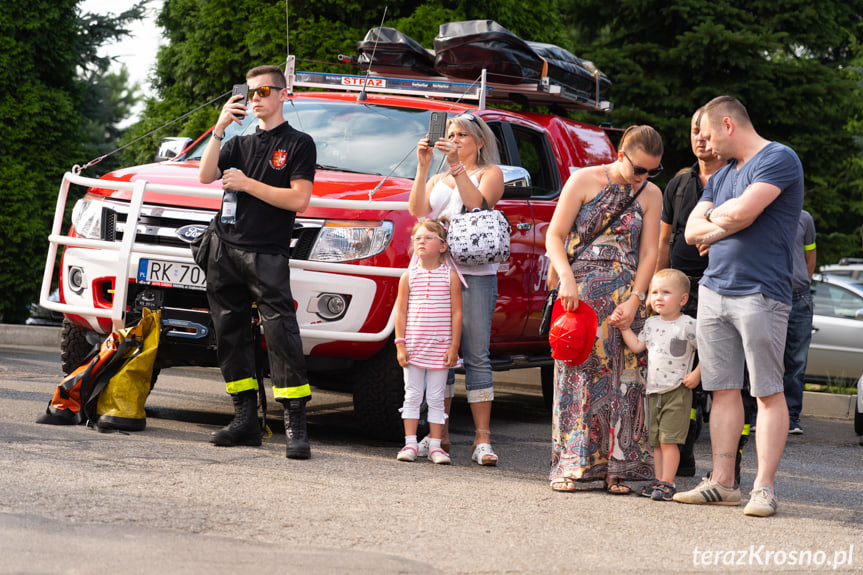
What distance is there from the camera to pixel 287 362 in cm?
589

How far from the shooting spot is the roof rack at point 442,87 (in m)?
7.78

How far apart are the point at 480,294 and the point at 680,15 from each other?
893 centimetres

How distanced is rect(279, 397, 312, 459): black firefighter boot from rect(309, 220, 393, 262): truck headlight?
2.62 feet

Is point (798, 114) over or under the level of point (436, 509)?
over

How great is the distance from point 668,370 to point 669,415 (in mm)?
220

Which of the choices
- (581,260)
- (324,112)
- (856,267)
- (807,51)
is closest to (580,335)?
(581,260)

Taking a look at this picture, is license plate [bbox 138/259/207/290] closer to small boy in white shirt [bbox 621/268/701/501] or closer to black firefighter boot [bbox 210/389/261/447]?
black firefighter boot [bbox 210/389/261/447]

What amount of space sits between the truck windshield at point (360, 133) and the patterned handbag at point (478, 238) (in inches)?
33.2

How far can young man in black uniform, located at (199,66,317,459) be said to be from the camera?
5.83 metres

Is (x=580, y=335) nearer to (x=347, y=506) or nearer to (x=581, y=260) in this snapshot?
(x=581, y=260)

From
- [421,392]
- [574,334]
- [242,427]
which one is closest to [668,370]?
[574,334]

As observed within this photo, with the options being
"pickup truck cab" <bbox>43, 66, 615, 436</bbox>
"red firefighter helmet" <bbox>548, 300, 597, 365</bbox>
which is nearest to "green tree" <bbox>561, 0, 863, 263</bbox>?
"pickup truck cab" <bbox>43, 66, 615, 436</bbox>

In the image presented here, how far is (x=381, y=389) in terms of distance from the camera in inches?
249

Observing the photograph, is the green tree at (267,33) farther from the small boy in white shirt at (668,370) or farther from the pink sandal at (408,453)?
the small boy in white shirt at (668,370)
